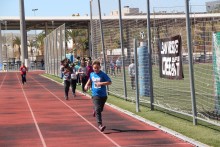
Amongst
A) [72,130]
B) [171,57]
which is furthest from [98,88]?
[171,57]

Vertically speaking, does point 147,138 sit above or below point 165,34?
below

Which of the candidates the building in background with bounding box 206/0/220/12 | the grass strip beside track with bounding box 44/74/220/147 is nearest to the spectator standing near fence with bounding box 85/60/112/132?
the grass strip beside track with bounding box 44/74/220/147

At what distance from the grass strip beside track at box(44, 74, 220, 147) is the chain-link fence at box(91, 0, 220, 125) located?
9.5 inches

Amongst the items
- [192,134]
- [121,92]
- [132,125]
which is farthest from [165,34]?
[121,92]

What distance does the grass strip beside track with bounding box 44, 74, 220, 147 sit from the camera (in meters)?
10.6

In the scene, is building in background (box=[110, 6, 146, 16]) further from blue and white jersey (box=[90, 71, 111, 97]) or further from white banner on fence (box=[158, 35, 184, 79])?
blue and white jersey (box=[90, 71, 111, 97])

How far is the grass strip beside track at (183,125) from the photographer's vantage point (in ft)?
34.8

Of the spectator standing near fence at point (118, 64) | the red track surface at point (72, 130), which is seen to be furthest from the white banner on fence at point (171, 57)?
the spectator standing near fence at point (118, 64)

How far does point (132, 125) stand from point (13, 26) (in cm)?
7412

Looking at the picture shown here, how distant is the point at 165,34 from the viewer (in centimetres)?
1502

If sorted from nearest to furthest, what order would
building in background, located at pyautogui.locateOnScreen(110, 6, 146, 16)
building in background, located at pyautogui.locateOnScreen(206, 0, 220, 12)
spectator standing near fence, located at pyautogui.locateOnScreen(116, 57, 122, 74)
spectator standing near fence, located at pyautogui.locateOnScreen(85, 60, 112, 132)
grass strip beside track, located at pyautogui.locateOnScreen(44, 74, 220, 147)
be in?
grass strip beside track, located at pyautogui.locateOnScreen(44, 74, 220, 147)
spectator standing near fence, located at pyautogui.locateOnScreen(85, 60, 112, 132)
building in background, located at pyautogui.locateOnScreen(206, 0, 220, 12)
building in background, located at pyautogui.locateOnScreen(110, 6, 146, 16)
spectator standing near fence, located at pyautogui.locateOnScreen(116, 57, 122, 74)

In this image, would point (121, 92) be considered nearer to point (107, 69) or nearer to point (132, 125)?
point (107, 69)

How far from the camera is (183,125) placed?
12.6m

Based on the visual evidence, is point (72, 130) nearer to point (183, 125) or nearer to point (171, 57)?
point (183, 125)
